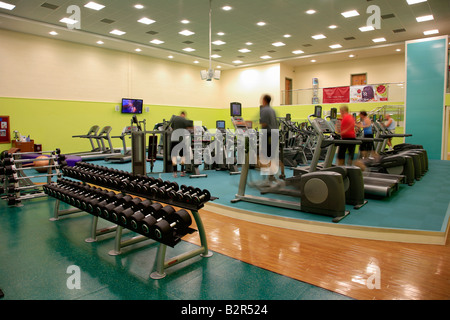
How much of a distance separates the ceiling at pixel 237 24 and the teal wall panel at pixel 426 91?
93 cm

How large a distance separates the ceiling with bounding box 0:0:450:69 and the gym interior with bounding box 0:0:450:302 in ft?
0.26

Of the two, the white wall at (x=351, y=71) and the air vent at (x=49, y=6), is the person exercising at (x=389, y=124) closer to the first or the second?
the white wall at (x=351, y=71)

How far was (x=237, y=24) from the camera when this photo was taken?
941 centimetres

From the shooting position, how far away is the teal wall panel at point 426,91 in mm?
9172

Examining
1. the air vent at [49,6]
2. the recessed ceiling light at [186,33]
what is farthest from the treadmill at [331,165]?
the air vent at [49,6]

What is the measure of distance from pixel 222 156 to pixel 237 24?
474 centimetres

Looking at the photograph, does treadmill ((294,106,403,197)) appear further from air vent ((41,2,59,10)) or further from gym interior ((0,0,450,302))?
air vent ((41,2,59,10))

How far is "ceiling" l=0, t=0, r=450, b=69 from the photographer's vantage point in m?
7.86

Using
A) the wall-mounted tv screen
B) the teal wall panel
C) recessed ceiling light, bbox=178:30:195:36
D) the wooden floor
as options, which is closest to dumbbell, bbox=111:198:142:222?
the wooden floor

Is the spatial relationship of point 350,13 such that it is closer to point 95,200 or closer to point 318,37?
point 318,37

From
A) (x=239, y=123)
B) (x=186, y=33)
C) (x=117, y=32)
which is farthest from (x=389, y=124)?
(x=117, y=32)

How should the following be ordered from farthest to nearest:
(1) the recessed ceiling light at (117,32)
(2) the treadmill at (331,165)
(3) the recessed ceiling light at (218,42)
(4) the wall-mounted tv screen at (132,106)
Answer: (4) the wall-mounted tv screen at (132,106)
(3) the recessed ceiling light at (218,42)
(1) the recessed ceiling light at (117,32)
(2) the treadmill at (331,165)

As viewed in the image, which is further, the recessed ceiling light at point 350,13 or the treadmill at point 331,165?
the recessed ceiling light at point 350,13
